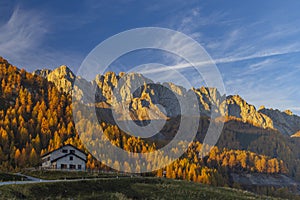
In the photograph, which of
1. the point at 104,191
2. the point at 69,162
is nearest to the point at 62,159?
the point at 69,162

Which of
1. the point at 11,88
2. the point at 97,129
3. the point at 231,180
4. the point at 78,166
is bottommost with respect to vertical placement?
the point at 231,180

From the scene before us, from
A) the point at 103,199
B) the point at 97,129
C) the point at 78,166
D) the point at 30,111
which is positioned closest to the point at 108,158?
the point at 97,129

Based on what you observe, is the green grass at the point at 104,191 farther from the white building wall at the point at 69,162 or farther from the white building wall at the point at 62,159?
the white building wall at the point at 62,159

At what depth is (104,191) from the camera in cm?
4734

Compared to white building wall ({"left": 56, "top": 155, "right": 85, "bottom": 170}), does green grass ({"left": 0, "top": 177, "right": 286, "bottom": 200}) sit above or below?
below

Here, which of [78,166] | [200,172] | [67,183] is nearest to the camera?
[67,183]

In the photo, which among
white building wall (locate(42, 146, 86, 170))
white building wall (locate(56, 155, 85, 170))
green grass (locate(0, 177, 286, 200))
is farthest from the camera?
white building wall (locate(42, 146, 86, 170))

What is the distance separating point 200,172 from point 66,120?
95.9m

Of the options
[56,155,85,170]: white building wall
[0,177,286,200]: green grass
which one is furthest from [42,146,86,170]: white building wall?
[0,177,286,200]: green grass

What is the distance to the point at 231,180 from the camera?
19625 centimetres

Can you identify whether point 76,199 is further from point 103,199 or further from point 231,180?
point 231,180

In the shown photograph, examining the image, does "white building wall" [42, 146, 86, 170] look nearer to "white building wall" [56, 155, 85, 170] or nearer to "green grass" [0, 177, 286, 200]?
"white building wall" [56, 155, 85, 170]

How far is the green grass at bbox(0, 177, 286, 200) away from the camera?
123 ft

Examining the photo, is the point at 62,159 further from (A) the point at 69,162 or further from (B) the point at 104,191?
(B) the point at 104,191
